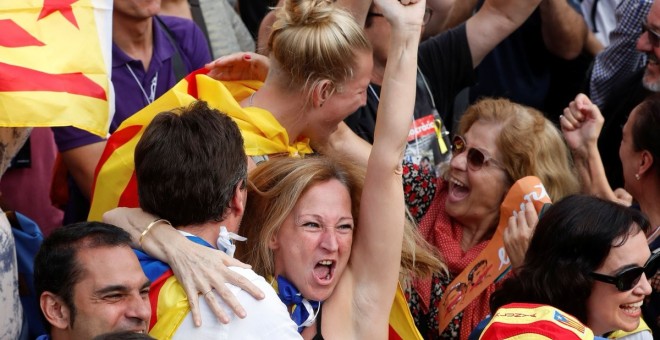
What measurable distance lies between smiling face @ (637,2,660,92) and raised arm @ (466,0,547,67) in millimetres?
516

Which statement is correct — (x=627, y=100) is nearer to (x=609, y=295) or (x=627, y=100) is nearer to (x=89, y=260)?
(x=609, y=295)

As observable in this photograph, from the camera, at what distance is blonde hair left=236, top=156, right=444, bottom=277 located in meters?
3.22

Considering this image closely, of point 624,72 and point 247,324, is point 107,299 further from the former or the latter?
point 624,72

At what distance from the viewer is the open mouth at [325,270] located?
314 cm

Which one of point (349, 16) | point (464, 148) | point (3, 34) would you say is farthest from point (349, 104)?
point (3, 34)

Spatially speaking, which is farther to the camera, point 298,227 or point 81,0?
point 81,0

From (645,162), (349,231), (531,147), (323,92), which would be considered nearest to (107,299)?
(349,231)

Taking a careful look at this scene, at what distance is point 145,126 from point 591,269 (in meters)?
1.53

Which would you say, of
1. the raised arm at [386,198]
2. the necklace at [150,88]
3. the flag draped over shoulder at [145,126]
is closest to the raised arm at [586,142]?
the flag draped over shoulder at [145,126]

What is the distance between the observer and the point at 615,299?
3.23 metres

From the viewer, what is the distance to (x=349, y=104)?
12.6 feet

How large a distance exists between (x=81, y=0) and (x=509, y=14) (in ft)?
6.22

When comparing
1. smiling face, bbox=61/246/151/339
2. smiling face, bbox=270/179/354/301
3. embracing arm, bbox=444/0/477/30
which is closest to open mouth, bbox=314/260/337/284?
A: smiling face, bbox=270/179/354/301

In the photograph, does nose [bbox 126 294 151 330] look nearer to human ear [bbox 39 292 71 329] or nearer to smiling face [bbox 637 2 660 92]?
human ear [bbox 39 292 71 329]
